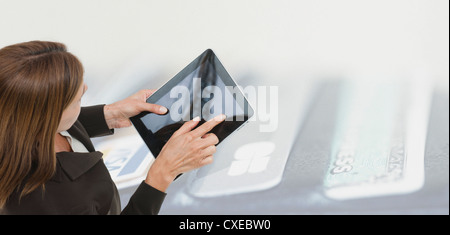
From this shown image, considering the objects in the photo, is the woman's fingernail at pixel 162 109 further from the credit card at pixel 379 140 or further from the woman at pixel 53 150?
the credit card at pixel 379 140

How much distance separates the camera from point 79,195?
0.89 metres

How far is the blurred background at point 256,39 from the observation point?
6.48ft

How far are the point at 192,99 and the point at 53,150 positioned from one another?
0.38 m

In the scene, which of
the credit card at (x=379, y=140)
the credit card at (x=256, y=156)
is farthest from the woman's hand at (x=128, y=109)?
the credit card at (x=379, y=140)

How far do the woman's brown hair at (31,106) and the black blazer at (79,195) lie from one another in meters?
0.03

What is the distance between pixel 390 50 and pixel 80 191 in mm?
1600

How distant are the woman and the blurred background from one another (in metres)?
0.96

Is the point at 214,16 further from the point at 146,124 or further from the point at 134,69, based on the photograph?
the point at 146,124

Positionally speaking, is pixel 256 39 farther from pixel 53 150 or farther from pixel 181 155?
pixel 53 150

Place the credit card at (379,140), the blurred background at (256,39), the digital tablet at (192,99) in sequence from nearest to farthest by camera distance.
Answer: the digital tablet at (192,99) → the credit card at (379,140) → the blurred background at (256,39)

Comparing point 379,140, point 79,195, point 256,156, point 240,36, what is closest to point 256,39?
point 240,36

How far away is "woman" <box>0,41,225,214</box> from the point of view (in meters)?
0.78

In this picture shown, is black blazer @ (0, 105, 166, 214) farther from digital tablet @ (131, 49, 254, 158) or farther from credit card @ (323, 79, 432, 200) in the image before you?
credit card @ (323, 79, 432, 200)

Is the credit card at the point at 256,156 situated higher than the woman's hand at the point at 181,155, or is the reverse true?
the woman's hand at the point at 181,155
